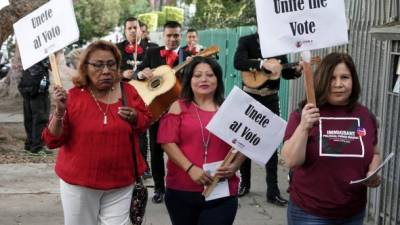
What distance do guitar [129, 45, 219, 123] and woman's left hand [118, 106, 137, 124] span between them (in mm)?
2260

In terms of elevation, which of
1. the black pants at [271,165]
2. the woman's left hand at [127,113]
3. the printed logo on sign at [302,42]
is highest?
the printed logo on sign at [302,42]

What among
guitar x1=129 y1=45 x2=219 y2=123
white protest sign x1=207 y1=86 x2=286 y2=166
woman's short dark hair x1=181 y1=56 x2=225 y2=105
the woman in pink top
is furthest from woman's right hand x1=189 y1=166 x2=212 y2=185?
guitar x1=129 y1=45 x2=219 y2=123

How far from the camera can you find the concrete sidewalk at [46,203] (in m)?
6.99

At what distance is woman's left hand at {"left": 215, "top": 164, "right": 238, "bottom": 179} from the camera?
4.45m

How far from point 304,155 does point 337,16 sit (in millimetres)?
788

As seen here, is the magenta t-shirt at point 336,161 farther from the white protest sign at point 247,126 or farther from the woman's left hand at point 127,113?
the woman's left hand at point 127,113

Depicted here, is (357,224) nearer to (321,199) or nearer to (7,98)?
(321,199)

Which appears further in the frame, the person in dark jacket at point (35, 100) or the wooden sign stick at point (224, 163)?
the person in dark jacket at point (35, 100)

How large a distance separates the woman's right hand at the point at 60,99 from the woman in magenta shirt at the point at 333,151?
53.6 inches

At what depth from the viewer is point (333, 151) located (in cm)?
384

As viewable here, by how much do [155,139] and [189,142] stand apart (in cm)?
292

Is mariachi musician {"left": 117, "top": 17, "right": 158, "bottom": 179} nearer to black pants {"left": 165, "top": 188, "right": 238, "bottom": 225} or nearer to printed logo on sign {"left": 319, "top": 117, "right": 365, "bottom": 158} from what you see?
black pants {"left": 165, "top": 188, "right": 238, "bottom": 225}

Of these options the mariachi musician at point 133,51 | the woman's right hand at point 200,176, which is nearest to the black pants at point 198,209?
the woman's right hand at point 200,176

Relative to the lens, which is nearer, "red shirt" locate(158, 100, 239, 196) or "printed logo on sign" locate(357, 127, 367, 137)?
"printed logo on sign" locate(357, 127, 367, 137)
